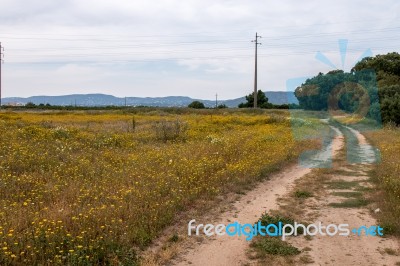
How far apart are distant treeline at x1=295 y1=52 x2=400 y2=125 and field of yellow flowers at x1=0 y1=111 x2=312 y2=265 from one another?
7.32ft

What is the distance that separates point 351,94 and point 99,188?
938 centimetres

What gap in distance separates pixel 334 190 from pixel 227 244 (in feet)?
13.9

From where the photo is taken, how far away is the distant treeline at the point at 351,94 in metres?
12.6

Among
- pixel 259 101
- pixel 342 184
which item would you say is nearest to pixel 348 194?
pixel 342 184

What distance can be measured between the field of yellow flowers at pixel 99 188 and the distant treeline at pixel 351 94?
2232 mm

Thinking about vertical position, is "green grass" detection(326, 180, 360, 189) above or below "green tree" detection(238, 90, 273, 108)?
below

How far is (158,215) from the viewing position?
238 inches

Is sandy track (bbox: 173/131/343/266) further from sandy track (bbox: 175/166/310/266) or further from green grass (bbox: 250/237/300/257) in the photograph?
green grass (bbox: 250/237/300/257)

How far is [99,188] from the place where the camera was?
24.0 ft

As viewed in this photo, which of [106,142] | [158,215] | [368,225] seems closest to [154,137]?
[106,142]

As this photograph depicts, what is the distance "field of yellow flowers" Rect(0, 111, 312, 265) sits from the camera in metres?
4.66

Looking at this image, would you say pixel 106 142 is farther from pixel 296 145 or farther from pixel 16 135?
pixel 296 145

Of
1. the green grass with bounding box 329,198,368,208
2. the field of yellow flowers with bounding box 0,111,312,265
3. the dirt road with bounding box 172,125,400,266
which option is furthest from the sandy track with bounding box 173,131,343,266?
the green grass with bounding box 329,198,368,208

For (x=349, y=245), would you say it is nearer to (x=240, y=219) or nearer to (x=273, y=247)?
(x=273, y=247)
